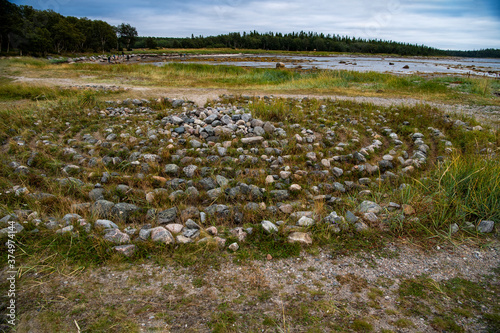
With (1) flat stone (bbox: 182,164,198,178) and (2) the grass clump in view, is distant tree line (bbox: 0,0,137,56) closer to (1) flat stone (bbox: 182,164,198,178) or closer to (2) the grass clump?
(1) flat stone (bbox: 182,164,198,178)

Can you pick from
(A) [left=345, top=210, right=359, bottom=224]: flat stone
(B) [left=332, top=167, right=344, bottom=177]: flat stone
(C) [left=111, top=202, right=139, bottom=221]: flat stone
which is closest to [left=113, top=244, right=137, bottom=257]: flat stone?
(C) [left=111, top=202, right=139, bottom=221]: flat stone

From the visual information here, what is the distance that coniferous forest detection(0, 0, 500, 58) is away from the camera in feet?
176

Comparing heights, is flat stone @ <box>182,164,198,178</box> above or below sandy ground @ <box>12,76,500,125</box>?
below

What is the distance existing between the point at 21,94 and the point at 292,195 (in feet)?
49.8

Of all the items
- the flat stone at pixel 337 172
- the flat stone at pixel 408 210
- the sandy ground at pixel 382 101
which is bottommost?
the flat stone at pixel 408 210

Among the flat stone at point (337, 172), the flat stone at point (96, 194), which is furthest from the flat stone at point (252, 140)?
the flat stone at point (96, 194)

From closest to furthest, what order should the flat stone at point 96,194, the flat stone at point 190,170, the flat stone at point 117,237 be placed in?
the flat stone at point 117,237
the flat stone at point 96,194
the flat stone at point 190,170

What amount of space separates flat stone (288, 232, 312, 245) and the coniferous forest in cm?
7259

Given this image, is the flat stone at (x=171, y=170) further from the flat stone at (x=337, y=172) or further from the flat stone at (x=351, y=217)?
the flat stone at (x=351, y=217)

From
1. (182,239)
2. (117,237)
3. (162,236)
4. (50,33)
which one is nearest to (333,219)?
(182,239)

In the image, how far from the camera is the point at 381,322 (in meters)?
2.54

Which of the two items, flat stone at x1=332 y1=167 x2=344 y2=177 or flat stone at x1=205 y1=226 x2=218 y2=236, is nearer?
flat stone at x1=205 y1=226 x2=218 y2=236

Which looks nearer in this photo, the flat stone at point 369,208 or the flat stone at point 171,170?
the flat stone at point 369,208

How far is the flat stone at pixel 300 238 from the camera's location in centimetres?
379
